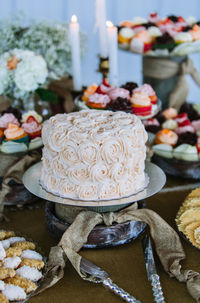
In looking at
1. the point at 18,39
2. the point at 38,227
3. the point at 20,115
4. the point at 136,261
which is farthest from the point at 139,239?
the point at 18,39

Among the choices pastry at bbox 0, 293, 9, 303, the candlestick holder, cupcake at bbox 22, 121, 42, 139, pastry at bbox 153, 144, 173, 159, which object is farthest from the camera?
the candlestick holder

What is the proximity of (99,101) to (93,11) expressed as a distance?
2.07 metres

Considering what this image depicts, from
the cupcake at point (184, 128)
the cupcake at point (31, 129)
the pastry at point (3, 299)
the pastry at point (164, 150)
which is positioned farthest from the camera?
the cupcake at point (184, 128)

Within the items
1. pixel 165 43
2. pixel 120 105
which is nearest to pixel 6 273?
pixel 120 105

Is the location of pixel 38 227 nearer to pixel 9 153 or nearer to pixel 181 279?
pixel 9 153

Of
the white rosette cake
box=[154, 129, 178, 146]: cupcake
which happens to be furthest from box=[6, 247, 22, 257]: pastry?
box=[154, 129, 178, 146]: cupcake

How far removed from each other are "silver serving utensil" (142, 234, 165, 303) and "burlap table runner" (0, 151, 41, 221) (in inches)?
21.5

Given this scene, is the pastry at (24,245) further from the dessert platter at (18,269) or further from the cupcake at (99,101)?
the cupcake at (99,101)

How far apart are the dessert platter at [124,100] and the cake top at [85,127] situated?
0.33m

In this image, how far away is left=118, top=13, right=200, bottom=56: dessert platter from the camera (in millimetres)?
2232

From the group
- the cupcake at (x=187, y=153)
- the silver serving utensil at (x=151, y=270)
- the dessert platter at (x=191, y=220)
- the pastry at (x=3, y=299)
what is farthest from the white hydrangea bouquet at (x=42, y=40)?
the pastry at (x=3, y=299)

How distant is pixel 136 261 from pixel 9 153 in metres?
0.66

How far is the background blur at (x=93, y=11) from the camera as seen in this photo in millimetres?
3463

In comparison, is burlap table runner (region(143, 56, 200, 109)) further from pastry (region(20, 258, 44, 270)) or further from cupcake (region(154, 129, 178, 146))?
pastry (region(20, 258, 44, 270))
